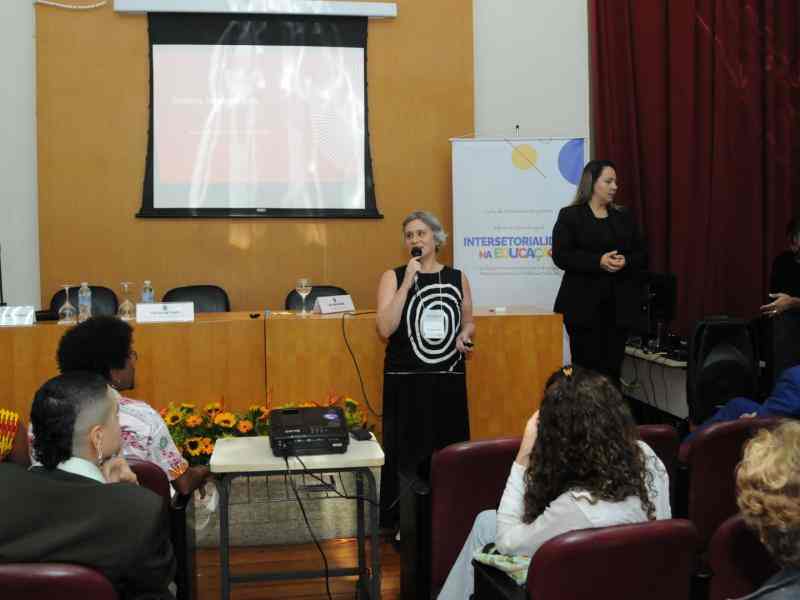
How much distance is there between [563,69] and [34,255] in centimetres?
407

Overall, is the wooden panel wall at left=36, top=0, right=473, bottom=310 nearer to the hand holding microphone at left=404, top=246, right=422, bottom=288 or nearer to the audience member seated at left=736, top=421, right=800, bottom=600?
the hand holding microphone at left=404, top=246, right=422, bottom=288

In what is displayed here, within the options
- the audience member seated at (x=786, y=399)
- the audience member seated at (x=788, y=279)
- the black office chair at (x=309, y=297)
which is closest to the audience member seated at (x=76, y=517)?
the audience member seated at (x=786, y=399)

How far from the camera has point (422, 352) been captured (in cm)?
367

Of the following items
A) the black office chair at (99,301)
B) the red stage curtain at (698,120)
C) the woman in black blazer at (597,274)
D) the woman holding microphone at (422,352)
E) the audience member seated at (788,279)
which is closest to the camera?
the woman holding microphone at (422,352)

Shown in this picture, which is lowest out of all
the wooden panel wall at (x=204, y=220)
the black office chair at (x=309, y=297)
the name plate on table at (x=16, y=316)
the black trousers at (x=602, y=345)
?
the black trousers at (x=602, y=345)

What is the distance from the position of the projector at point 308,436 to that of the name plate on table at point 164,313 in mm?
1507

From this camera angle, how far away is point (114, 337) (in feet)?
8.97

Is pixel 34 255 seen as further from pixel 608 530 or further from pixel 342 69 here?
pixel 608 530

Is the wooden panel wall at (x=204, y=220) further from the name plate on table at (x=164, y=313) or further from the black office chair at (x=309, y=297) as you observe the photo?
the name plate on table at (x=164, y=313)

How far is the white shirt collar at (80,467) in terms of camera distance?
6.33 feet

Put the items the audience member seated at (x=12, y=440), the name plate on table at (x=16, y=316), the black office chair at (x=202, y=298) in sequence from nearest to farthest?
1. the audience member seated at (x=12, y=440)
2. the name plate on table at (x=16, y=316)
3. the black office chair at (x=202, y=298)

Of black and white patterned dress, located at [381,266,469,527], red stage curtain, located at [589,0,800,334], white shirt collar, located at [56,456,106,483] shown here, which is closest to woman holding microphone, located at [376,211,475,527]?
black and white patterned dress, located at [381,266,469,527]

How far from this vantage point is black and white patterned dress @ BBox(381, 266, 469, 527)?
367 centimetres

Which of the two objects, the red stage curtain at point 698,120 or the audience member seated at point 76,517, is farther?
the red stage curtain at point 698,120
